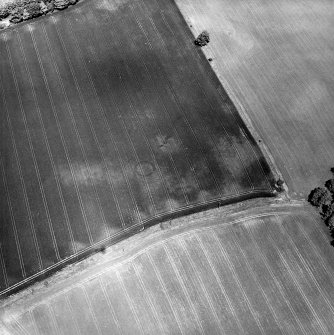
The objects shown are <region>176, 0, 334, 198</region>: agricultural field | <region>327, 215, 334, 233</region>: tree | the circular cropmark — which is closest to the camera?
<region>327, 215, 334, 233</region>: tree

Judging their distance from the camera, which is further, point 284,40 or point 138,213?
point 284,40

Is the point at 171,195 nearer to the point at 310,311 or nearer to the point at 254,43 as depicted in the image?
the point at 310,311

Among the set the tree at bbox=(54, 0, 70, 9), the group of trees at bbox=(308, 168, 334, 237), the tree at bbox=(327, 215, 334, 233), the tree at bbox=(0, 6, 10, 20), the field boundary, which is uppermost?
the tree at bbox=(0, 6, 10, 20)

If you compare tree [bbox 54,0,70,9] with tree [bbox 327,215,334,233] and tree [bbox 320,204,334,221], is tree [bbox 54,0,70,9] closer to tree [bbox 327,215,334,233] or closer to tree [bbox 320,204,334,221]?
tree [bbox 320,204,334,221]

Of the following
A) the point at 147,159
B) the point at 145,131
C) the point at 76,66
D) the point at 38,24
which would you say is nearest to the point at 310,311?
the point at 147,159

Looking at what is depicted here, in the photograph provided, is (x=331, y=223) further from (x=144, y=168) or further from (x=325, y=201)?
(x=144, y=168)

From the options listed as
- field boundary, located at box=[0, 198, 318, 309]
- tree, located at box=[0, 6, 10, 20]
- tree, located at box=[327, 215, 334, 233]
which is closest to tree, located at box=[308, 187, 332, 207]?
field boundary, located at box=[0, 198, 318, 309]
